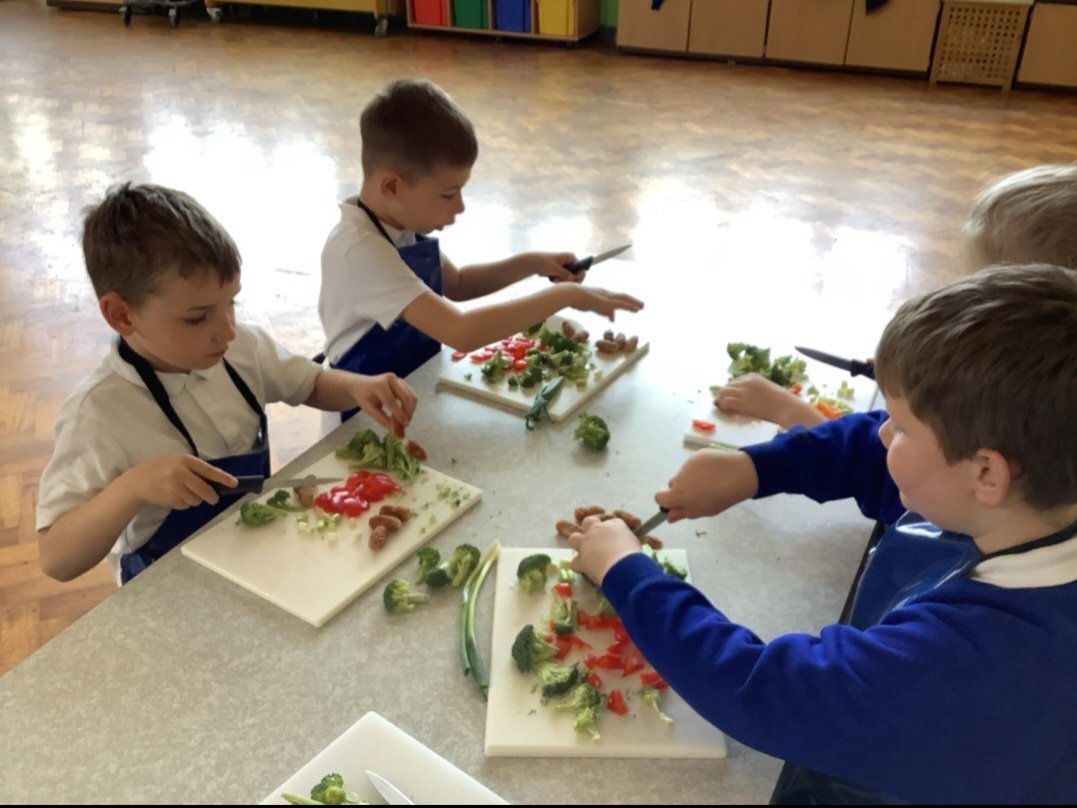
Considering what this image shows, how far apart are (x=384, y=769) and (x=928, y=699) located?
1.89 feet

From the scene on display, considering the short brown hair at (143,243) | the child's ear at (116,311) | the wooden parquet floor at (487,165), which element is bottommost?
the wooden parquet floor at (487,165)

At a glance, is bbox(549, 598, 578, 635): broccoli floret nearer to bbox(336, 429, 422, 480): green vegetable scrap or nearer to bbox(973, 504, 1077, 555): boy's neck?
bbox(336, 429, 422, 480): green vegetable scrap

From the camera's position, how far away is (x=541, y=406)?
1.64m

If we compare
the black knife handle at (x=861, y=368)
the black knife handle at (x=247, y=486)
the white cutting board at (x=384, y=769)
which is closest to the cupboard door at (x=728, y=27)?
the black knife handle at (x=861, y=368)

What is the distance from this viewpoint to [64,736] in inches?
40.0

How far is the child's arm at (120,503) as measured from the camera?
4.16 ft

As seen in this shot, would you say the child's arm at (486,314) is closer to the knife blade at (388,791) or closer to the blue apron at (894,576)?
the blue apron at (894,576)

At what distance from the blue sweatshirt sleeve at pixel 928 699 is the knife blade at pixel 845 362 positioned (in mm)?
766

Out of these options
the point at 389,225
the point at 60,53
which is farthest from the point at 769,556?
the point at 60,53

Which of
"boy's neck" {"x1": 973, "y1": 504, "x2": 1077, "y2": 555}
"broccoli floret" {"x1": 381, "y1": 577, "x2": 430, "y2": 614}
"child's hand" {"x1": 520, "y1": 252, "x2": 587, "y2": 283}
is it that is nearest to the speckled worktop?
"broccoli floret" {"x1": 381, "y1": 577, "x2": 430, "y2": 614}

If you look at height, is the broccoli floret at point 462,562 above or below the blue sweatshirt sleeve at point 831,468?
below

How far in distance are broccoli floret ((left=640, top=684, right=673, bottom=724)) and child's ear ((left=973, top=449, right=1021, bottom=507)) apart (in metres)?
0.43

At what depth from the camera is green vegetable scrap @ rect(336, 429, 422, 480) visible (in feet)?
4.82

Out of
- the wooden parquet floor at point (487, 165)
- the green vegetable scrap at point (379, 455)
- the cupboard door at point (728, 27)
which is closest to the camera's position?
the green vegetable scrap at point (379, 455)
